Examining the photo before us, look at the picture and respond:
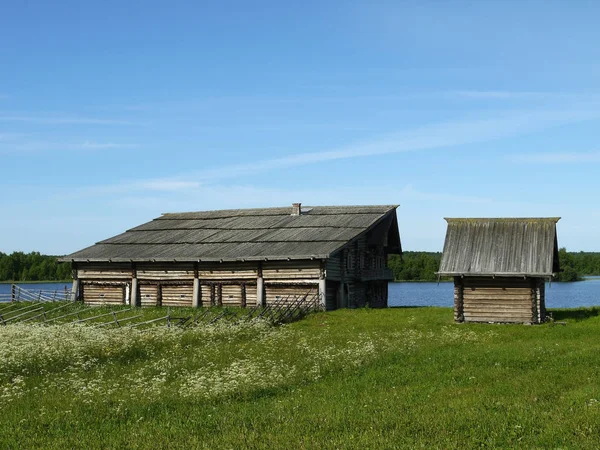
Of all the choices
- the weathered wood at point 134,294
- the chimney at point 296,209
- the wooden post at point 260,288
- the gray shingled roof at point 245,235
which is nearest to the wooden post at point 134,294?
the weathered wood at point 134,294

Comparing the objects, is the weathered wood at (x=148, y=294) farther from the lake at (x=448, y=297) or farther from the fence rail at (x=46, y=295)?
the lake at (x=448, y=297)

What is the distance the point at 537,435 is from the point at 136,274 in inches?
1564

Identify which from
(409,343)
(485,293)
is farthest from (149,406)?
(485,293)

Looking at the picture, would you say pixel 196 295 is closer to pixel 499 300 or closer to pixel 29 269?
pixel 499 300

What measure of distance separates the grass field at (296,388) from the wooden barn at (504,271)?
391 cm

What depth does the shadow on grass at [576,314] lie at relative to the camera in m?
38.8

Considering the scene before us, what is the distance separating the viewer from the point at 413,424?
14.9 meters

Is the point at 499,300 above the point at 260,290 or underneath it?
underneath

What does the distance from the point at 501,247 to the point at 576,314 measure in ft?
22.8

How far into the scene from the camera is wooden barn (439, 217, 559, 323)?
35969 mm

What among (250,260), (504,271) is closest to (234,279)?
(250,260)

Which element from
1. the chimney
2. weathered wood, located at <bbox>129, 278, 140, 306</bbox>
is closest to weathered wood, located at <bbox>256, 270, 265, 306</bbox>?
weathered wood, located at <bbox>129, 278, 140, 306</bbox>

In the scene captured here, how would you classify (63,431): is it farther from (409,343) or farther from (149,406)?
(409,343)

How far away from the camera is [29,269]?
16850cm
